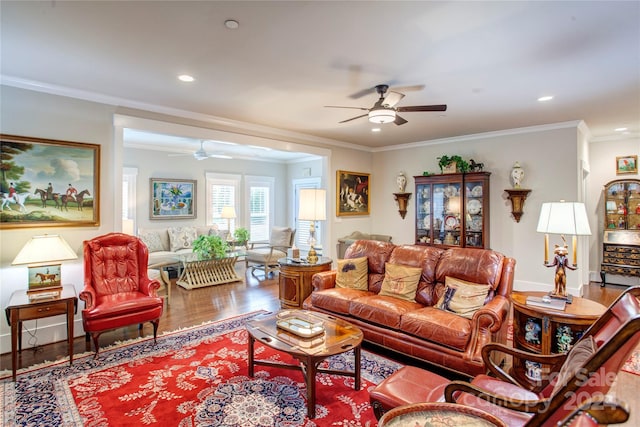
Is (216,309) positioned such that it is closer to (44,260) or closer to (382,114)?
(44,260)

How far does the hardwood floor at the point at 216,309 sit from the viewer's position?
9.34 feet

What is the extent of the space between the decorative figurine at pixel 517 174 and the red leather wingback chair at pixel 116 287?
5.54m

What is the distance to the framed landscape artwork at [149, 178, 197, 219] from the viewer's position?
7.06 meters

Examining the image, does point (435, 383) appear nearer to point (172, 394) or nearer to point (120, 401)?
point (172, 394)

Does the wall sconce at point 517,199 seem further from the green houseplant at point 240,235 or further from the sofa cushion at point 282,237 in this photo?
the green houseplant at point 240,235

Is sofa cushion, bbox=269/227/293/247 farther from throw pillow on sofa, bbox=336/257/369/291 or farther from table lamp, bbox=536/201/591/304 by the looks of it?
table lamp, bbox=536/201/591/304

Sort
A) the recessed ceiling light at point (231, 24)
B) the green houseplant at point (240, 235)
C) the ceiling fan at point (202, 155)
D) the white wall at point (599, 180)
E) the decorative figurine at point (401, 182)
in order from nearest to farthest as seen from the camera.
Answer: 1. the recessed ceiling light at point (231, 24)
2. the white wall at point (599, 180)
3. the ceiling fan at point (202, 155)
4. the decorative figurine at point (401, 182)
5. the green houseplant at point (240, 235)

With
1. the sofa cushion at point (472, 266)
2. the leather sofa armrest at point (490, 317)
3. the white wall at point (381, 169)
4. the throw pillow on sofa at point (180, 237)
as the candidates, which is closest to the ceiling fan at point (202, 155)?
the white wall at point (381, 169)

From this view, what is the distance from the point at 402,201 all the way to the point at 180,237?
4.67 meters

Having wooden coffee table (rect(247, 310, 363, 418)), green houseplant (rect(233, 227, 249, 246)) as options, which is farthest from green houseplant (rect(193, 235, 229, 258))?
wooden coffee table (rect(247, 310, 363, 418))

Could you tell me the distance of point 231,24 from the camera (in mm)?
2352

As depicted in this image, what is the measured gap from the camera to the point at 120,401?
2.49 m

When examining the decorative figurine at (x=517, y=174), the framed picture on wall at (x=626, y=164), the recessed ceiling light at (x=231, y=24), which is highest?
the recessed ceiling light at (x=231, y=24)

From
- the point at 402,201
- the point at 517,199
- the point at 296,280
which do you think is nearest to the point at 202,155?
the point at 296,280
